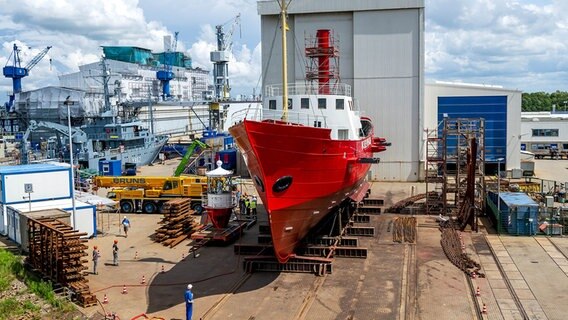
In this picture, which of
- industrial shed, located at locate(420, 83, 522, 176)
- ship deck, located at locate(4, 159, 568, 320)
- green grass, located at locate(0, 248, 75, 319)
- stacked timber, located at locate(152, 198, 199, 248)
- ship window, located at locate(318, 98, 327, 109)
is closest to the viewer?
ship deck, located at locate(4, 159, 568, 320)

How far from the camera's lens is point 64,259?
15422 millimetres

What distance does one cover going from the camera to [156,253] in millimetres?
20266

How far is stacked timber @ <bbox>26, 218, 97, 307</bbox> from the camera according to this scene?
1484 cm

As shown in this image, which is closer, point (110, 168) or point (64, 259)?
point (64, 259)

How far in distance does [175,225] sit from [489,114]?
92.1 ft

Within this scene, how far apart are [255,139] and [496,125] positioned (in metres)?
30.7

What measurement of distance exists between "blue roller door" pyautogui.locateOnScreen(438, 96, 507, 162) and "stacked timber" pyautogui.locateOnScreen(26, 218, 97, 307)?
31270mm

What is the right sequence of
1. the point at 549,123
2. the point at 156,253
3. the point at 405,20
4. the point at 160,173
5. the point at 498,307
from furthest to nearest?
the point at 549,123, the point at 160,173, the point at 405,20, the point at 156,253, the point at 498,307

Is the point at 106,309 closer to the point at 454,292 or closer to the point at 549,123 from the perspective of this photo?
the point at 454,292

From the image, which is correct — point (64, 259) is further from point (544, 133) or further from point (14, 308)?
point (544, 133)

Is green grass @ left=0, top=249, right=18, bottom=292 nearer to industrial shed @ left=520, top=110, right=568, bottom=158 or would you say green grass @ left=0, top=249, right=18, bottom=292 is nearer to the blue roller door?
the blue roller door

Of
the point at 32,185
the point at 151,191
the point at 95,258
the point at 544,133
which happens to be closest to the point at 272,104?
the point at 95,258

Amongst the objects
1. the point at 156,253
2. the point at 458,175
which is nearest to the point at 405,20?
the point at 458,175

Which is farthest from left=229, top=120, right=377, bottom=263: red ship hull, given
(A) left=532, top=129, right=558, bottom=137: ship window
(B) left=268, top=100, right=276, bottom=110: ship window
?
(A) left=532, top=129, right=558, bottom=137: ship window
